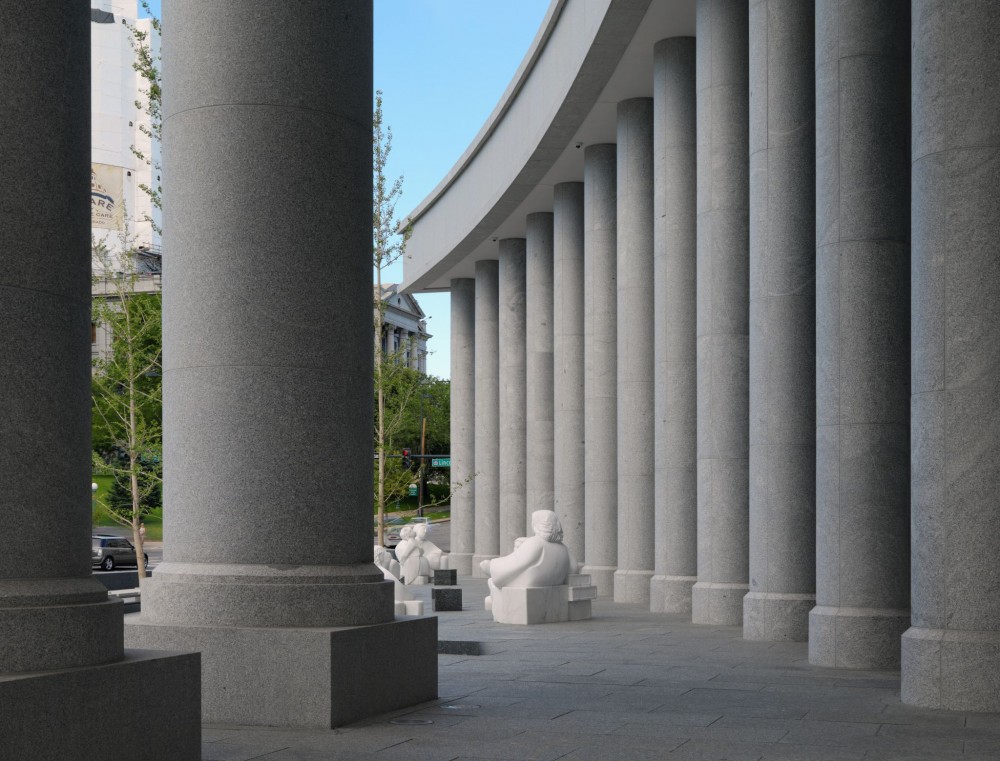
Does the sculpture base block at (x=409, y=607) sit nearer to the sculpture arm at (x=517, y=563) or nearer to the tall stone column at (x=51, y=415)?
the sculpture arm at (x=517, y=563)

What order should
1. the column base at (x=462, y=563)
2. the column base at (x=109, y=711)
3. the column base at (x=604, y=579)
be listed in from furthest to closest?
the column base at (x=462, y=563)
the column base at (x=604, y=579)
the column base at (x=109, y=711)

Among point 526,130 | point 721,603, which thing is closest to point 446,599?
point 721,603

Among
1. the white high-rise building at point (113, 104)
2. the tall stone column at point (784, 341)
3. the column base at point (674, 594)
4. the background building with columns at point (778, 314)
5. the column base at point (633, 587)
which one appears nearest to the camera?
the background building with columns at point (778, 314)

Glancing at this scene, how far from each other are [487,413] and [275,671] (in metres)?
37.1

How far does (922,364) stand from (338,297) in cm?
583

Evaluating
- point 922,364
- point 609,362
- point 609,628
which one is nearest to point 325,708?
point 922,364

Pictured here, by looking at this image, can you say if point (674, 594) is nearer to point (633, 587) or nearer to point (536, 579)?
point (633, 587)

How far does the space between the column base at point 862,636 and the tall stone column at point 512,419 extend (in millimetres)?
26680

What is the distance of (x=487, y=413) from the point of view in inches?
1881

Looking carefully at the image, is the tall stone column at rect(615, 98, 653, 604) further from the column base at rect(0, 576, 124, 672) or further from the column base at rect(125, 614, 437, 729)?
the column base at rect(0, 576, 124, 672)

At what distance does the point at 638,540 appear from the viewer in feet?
99.8

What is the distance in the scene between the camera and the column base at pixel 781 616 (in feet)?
64.2

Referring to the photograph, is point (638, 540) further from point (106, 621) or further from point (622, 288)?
point (106, 621)

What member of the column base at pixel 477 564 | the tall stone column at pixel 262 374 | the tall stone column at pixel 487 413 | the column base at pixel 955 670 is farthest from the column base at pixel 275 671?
the tall stone column at pixel 487 413
